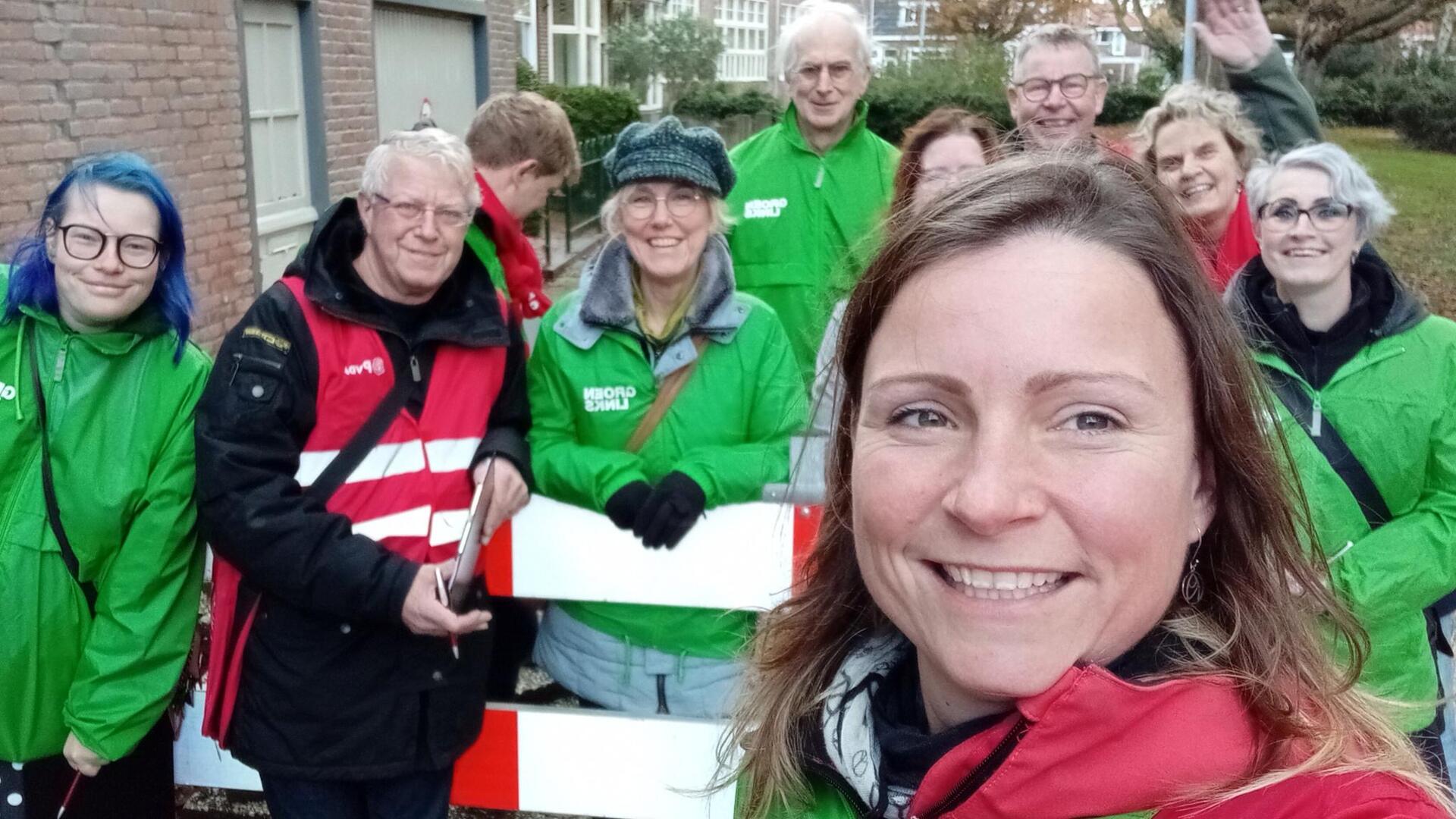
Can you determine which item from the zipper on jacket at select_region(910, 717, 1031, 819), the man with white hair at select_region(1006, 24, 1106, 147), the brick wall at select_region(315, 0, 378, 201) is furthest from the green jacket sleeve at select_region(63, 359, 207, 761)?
the brick wall at select_region(315, 0, 378, 201)

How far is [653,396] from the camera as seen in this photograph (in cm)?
285

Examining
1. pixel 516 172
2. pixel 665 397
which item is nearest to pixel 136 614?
pixel 665 397

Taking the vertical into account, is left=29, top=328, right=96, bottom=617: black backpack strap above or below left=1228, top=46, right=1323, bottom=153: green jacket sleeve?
below

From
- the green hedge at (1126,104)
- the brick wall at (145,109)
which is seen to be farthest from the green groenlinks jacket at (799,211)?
the green hedge at (1126,104)

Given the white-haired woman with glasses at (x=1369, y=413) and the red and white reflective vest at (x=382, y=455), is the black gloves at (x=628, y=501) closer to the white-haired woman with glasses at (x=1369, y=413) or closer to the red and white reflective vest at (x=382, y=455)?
the red and white reflective vest at (x=382, y=455)

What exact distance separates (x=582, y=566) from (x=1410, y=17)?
1869 centimetres

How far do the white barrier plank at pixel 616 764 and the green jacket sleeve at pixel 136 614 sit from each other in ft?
3.05

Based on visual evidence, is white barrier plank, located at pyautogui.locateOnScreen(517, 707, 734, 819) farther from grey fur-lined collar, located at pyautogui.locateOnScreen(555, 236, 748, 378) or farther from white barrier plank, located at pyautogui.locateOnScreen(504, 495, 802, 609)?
grey fur-lined collar, located at pyautogui.locateOnScreen(555, 236, 748, 378)

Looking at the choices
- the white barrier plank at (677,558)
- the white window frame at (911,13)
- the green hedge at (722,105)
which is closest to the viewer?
the white barrier plank at (677,558)

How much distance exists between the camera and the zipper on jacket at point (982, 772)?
1168mm

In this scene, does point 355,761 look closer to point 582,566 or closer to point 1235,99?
point 582,566

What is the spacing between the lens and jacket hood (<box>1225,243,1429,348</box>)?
2688mm

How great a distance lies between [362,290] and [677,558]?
96 centimetres

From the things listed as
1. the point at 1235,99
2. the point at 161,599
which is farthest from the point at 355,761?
the point at 1235,99
